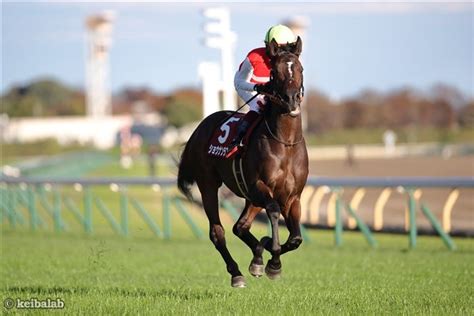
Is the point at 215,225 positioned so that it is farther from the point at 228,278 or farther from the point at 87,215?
the point at 87,215

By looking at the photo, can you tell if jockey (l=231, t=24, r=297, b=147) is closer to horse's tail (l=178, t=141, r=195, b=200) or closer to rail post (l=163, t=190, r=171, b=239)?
horse's tail (l=178, t=141, r=195, b=200)

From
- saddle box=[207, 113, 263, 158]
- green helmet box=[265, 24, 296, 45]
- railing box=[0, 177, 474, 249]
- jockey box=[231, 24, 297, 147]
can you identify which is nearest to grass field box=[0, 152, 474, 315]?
railing box=[0, 177, 474, 249]

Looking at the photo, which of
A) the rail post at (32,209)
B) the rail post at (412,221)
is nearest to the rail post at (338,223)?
the rail post at (412,221)

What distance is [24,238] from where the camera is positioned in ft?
61.7

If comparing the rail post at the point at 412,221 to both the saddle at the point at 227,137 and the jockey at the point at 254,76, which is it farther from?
the jockey at the point at 254,76

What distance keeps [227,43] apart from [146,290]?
1664cm

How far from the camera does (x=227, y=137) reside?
926cm

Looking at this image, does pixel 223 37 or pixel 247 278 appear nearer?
pixel 247 278

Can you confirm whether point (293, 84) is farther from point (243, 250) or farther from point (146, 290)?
point (243, 250)

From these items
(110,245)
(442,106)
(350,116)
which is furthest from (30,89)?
(110,245)

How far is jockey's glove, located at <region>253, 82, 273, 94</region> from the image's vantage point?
8.53 m

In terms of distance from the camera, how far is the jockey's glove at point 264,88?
28.0ft

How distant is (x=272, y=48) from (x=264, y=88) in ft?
1.16

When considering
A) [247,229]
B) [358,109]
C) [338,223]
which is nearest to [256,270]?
[247,229]
